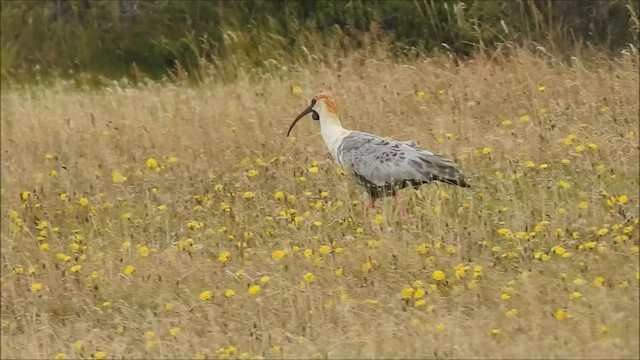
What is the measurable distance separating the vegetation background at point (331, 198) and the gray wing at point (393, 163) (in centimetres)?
22

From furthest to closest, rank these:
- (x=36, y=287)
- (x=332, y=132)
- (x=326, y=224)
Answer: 1. (x=332, y=132)
2. (x=326, y=224)
3. (x=36, y=287)

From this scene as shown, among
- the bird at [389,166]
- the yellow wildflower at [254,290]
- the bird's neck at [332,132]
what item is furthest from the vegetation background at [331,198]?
the bird's neck at [332,132]

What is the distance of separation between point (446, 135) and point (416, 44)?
3.76m

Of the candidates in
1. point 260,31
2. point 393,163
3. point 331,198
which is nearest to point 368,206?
point 393,163

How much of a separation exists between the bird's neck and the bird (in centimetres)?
7

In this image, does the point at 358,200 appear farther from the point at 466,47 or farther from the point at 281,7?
the point at 281,7

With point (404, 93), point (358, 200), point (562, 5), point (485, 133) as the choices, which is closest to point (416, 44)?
point (562, 5)

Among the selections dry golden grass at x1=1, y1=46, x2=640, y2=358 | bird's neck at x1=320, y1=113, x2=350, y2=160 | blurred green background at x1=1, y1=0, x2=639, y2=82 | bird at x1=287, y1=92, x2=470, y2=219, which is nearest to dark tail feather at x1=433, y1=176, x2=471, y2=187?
bird at x1=287, y1=92, x2=470, y2=219

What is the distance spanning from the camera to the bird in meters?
7.14

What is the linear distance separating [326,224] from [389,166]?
0.55m

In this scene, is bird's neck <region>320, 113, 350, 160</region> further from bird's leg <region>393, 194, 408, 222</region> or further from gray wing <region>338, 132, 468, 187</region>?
bird's leg <region>393, 194, 408, 222</region>

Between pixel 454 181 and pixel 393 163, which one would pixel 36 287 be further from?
pixel 454 181

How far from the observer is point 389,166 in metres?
7.27

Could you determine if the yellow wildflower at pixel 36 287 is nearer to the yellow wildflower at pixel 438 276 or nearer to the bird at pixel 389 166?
the bird at pixel 389 166
